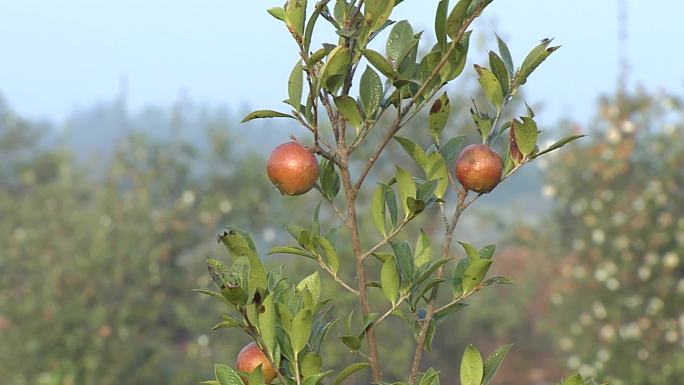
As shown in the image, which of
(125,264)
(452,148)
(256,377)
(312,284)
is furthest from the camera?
(125,264)

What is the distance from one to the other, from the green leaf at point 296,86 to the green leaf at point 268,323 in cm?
30

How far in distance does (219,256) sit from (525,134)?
9.77 metres

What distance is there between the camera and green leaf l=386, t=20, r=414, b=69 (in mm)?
1397

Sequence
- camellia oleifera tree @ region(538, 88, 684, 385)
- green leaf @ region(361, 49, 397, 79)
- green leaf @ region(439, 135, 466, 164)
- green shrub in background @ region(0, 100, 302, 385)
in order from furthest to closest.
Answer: camellia oleifera tree @ region(538, 88, 684, 385) < green shrub in background @ region(0, 100, 302, 385) < green leaf @ region(439, 135, 466, 164) < green leaf @ region(361, 49, 397, 79)

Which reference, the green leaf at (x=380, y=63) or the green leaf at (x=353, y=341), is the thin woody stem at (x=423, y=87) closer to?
the green leaf at (x=380, y=63)

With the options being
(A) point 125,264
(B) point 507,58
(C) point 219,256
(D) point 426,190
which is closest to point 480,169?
(D) point 426,190

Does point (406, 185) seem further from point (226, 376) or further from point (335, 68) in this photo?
point (226, 376)

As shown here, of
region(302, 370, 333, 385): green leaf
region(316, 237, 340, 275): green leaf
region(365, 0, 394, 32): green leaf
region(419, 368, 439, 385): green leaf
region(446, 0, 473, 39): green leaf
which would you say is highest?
region(365, 0, 394, 32): green leaf

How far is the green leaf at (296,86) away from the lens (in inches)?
53.5

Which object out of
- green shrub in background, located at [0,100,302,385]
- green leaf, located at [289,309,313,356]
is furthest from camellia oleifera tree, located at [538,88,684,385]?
green leaf, located at [289,309,313,356]

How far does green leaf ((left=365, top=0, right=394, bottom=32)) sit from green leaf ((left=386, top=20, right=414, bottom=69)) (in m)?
0.06

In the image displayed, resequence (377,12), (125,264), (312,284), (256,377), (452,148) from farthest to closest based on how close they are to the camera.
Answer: (125,264) → (452,148) → (312,284) → (377,12) → (256,377)

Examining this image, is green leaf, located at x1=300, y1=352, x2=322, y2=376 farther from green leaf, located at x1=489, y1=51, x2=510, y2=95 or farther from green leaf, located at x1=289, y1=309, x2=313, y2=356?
green leaf, located at x1=489, y1=51, x2=510, y2=95

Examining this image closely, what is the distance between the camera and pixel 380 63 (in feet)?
4.42
